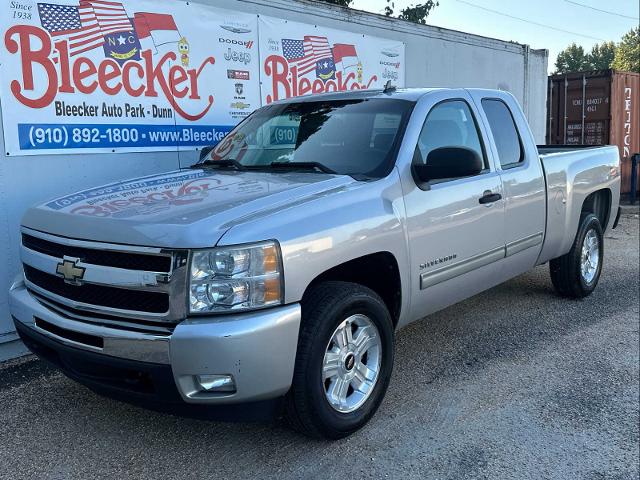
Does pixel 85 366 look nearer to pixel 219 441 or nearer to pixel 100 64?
pixel 219 441

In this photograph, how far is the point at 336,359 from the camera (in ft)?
11.0

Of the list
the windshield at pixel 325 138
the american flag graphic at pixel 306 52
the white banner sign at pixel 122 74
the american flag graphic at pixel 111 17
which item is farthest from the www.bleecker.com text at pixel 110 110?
the american flag graphic at pixel 306 52

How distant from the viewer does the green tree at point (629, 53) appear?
57.3 meters

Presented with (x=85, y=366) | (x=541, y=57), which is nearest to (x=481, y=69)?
(x=541, y=57)

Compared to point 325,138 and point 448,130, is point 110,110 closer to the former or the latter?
point 325,138

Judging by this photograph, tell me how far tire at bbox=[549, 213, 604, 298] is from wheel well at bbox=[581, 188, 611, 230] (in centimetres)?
20

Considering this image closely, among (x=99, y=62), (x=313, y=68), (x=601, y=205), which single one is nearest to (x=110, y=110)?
(x=99, y=62)

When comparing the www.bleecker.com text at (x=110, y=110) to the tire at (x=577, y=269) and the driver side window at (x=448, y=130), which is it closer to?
the driver side window at (x=448, y=130)

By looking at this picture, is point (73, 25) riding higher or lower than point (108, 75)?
higher

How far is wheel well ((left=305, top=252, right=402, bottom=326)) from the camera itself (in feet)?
11.6

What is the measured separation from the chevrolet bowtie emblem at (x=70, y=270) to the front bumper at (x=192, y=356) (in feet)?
0.71

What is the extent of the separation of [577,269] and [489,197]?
6.61 ft

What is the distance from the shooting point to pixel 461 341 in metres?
5.00

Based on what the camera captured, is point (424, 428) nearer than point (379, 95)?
Yes
